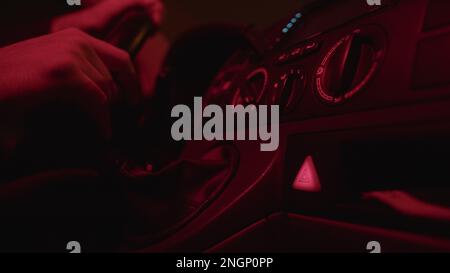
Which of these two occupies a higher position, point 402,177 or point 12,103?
point 12,103

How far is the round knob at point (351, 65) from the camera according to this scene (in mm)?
523

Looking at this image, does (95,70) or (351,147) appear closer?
(351,147)

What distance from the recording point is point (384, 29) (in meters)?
0.53

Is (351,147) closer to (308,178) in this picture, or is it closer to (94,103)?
(308,178)

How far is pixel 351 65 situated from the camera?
21.5 inches

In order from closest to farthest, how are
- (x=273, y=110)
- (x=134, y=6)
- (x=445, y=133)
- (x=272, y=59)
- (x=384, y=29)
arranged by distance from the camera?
(x=445, y=133)
(x=384, y=29)
(x=273, y=110)
(x=272, y=59)
(x=134, y=6)

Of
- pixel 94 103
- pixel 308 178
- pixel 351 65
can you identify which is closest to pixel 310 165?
pixel 308 178

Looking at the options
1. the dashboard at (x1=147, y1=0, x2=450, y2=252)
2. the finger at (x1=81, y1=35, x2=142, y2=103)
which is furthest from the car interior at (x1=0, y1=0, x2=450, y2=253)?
the finger at (x1=81, y1=35, x2=142, y2=103)

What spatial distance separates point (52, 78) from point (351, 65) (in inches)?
21.6

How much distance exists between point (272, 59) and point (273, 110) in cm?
18

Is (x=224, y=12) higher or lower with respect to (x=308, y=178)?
higher

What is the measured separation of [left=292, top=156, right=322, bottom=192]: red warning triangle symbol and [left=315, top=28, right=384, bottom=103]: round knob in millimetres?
125
